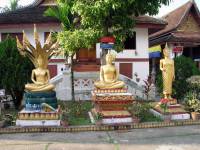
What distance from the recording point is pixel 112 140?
28.4 feet

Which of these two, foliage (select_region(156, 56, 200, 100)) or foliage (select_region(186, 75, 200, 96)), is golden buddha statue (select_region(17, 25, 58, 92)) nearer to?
foliage (select_region(156, 56, 200, 100))

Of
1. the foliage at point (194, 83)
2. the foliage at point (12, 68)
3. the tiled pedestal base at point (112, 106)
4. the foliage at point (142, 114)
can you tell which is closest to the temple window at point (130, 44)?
the foliage at point (194, 83)

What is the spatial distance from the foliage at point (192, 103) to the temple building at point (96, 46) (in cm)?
847

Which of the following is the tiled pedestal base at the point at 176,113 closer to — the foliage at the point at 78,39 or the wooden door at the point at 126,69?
the foliage at the point at 78,39

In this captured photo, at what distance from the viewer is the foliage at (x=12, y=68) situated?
40.9 feet

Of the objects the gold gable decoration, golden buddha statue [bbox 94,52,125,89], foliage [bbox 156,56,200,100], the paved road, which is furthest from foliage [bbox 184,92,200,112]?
the gold gable decoration

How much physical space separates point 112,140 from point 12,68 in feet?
17.6

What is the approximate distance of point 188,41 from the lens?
22766mm

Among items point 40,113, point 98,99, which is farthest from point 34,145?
point 98,99

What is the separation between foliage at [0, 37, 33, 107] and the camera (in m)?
12.5

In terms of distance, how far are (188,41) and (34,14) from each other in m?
9.59

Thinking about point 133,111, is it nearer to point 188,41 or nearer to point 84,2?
point 84,2

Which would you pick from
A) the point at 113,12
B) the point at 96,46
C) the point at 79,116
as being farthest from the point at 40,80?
the point at 96,46

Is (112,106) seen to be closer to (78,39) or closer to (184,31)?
(78,39)
